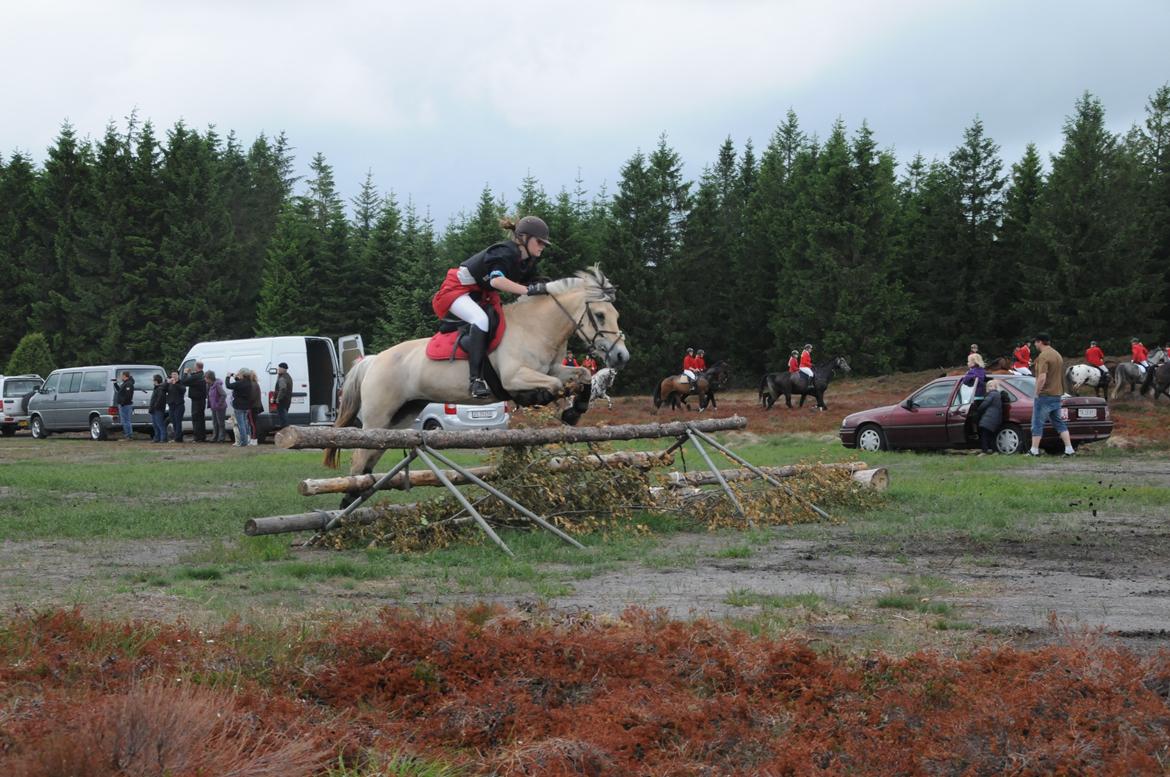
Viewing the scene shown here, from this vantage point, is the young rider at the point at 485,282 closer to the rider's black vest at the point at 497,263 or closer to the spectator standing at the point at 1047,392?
the rider's black vest at the point at 497,263

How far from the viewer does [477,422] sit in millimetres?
27375

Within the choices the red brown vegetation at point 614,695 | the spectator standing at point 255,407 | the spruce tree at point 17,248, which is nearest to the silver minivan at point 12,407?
the spectator standing at point 255,407

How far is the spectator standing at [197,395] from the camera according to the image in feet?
109

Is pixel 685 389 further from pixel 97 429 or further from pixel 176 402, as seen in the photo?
pixel 97 429

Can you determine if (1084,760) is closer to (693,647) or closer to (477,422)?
(693,647)

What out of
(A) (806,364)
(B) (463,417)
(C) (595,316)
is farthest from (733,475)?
(A) (806,364)

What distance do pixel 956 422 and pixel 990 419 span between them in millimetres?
888

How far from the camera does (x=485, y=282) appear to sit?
A: 1240 centimetres

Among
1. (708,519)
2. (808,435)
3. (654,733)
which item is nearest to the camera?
(654,733)

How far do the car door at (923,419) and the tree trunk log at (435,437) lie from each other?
14.1m

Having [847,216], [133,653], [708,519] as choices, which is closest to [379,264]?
[847,216]

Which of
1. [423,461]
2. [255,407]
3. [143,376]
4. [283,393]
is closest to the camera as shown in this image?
[423,461]

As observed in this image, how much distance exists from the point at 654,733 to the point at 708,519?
27.6 feet

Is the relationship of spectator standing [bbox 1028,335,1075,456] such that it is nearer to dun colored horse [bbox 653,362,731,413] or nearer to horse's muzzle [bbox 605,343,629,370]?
horse's muzzle [bbox 605,343,629,370]
